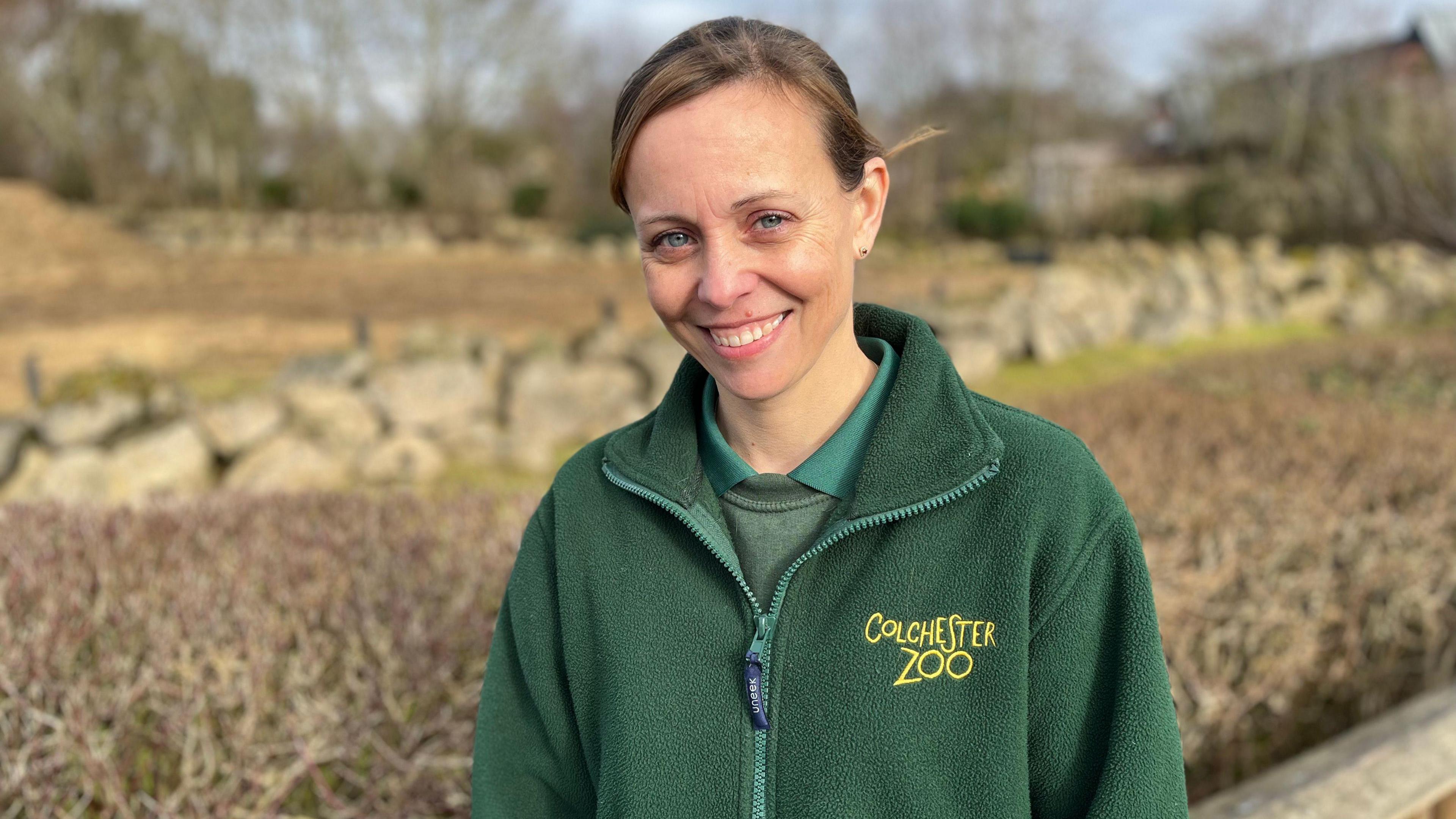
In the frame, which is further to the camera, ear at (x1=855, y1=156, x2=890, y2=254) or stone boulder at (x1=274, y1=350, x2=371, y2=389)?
stone boulder at (x1=274, y1=350, x2=371, y2=389)

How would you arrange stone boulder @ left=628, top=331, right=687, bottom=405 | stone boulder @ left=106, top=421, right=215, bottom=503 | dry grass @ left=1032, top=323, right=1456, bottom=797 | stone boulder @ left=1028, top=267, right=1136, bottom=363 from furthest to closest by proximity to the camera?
stone boulder @ left=1028, top=267, right=1136, bottom=363 → stone boulder @ left=628, top=331, right=687, bottom=405 → stone boulder @ left=106, top=421, right=215, bottom=503 → dry grass @ left=1032, top=323, right=1456, bottom=797

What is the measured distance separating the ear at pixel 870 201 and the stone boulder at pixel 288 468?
15.2ft

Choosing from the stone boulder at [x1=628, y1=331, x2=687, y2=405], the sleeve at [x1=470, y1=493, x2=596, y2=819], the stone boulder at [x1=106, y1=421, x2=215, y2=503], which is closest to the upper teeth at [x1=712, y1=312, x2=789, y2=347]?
the sleeve at [x1=470, y1=493, x2=596, y2=819]

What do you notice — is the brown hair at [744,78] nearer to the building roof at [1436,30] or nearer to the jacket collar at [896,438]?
the jacket collar at [896,438]

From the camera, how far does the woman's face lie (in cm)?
122

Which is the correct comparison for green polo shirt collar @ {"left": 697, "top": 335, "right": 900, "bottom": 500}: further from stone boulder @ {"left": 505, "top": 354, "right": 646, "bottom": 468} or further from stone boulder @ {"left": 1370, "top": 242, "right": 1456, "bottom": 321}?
stone boulder @ {"left": 1370, "top": 242, "right": 1456, "bottom": 321}

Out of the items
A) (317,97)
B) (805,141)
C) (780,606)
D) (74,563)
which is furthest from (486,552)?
(317,97)

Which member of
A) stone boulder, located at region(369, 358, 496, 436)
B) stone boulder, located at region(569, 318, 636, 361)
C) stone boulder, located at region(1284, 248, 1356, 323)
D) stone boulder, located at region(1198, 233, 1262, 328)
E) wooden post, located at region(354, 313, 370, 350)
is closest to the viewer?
stone boulder, located at region(369, 358, 496, 436)

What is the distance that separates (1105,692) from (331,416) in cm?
593

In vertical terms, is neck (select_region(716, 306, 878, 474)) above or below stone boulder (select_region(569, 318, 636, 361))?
above

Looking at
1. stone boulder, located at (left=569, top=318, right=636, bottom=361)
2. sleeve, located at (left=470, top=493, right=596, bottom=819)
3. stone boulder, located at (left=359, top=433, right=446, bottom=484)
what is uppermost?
sleeve, located at (left=470, top=493, right=596, bottom=819)

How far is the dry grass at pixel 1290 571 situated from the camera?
3002 mm

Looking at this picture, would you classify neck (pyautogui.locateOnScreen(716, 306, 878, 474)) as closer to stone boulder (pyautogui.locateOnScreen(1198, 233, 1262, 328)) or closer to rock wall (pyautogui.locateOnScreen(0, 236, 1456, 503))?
rock wall (pyautogui.locateOnScreen(0, 236, 1456, 503))

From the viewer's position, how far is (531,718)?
1475mm
